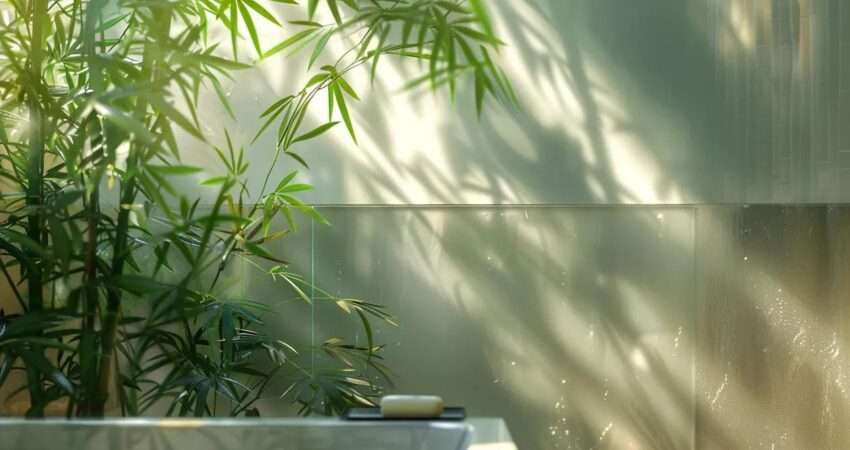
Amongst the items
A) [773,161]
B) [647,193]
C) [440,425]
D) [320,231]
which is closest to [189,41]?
[440,425]

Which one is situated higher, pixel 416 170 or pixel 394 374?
pixel 416 170

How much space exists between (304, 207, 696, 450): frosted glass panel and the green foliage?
16 centimetres

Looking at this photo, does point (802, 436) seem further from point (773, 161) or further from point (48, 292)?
point (48, 292)

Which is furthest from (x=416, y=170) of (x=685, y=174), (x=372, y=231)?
(x=685, y=174)

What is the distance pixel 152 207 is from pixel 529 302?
1360 mm

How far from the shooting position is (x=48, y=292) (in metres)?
3.88

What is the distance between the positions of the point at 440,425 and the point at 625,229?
62.9 inches

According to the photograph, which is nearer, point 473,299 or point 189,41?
point 189,41

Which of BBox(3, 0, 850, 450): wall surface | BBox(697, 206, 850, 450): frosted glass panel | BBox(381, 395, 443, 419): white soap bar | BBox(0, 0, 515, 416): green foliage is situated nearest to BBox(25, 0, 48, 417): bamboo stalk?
BBox(0, 0, 515, 416): green foliage

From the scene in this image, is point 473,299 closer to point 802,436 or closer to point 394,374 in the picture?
point 394,374

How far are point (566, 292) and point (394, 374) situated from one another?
681 mm

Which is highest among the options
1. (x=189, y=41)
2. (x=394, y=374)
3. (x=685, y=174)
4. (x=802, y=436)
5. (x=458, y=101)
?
(x=189, y=41)

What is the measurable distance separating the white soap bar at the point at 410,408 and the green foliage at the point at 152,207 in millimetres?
549

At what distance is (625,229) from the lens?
394 cm
